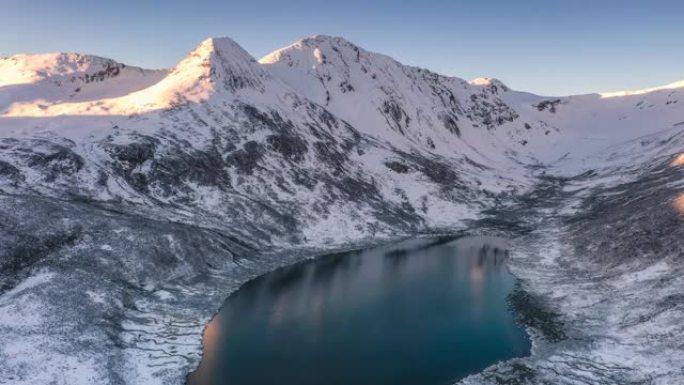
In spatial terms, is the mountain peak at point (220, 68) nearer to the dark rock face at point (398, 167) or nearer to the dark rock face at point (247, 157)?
the dark rock face at point (247, 157)

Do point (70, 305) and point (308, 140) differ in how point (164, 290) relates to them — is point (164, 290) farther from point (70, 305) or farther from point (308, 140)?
point (308, 140)

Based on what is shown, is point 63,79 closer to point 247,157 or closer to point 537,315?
point 247,157

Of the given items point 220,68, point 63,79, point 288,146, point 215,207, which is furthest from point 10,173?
point 220,68

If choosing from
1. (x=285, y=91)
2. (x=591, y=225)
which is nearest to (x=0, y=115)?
(x=285, y=91)

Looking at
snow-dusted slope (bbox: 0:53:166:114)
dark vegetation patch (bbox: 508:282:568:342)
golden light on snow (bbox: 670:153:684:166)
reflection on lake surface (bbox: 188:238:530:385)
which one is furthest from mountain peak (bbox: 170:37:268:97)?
golden light on snow (bbox: 670:153:684:166)

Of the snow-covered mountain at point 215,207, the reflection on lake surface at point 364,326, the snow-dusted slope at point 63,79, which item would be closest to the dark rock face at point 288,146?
the snow-covered mountain at point 215,207

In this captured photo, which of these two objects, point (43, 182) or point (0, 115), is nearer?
point (43, 182)
